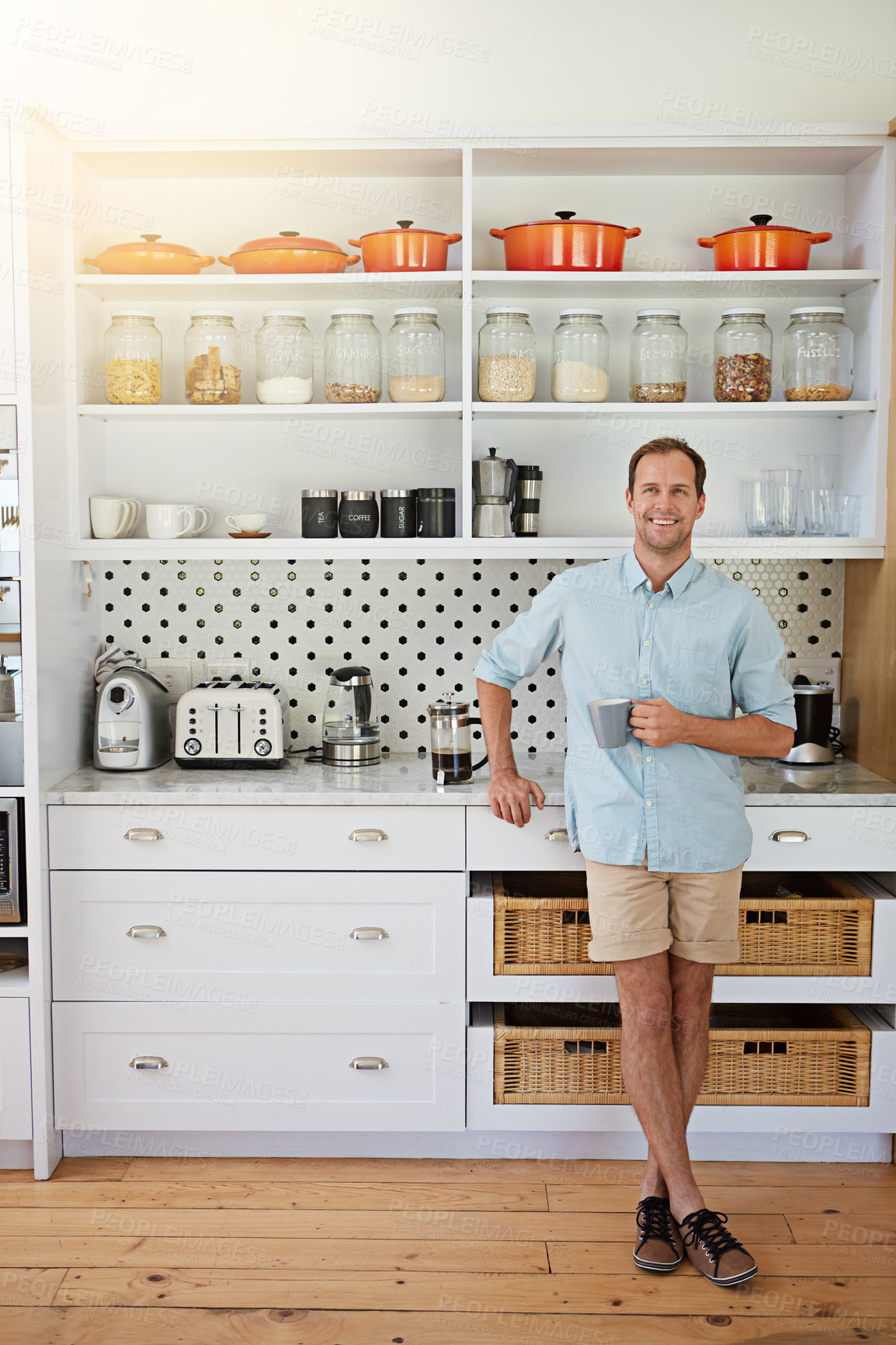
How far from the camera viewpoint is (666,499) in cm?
238

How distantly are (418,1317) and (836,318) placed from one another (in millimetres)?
2469

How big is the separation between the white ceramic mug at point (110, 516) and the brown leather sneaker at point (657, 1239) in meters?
2.01

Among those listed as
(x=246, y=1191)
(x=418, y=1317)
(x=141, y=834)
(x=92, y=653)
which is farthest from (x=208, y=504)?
(x=418, y=1317)

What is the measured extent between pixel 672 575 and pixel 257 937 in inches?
50.1

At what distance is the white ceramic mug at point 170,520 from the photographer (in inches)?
→ 116

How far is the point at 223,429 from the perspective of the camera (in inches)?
124

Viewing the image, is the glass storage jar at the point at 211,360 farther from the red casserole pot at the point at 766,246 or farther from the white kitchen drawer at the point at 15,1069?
the white kitchen drawer at the point at 15,1069

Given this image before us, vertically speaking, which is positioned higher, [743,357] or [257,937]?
[743,357]

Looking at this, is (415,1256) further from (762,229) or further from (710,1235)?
(762,229)

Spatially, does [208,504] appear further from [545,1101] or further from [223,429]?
[545,1101]

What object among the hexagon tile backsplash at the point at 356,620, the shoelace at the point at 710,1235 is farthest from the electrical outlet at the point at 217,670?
the shoelace at the point at 710,1235

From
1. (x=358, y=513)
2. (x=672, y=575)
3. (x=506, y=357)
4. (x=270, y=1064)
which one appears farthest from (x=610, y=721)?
(x=270, y=1064)

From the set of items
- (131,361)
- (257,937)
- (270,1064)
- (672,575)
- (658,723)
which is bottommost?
(270,1064)

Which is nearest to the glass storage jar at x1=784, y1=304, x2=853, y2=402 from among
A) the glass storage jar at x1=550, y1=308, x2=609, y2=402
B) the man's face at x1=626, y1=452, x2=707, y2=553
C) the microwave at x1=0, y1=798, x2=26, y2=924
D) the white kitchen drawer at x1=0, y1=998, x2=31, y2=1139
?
the glass storage jar at x1=550, y1=308, x2=609, y2=402
